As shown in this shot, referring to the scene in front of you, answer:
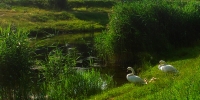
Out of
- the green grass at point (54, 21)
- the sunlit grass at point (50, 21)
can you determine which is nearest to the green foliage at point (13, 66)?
the green grass at point (54, 21)

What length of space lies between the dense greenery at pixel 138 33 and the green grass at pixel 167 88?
1.67 m

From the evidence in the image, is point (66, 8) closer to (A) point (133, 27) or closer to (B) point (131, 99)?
(A) point (133, 27)

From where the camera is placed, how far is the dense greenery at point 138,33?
81.3 ft

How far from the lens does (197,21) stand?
2931 cm

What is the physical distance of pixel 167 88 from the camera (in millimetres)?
13680

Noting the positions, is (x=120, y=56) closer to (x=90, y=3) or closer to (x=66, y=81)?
(x=66, y=81)

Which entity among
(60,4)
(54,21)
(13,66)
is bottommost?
(54,21)

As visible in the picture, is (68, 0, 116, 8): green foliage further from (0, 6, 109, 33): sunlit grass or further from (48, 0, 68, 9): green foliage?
(0, 6, 109, 33): sunlit grass

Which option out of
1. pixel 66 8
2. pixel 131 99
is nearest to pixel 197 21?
pixel 131 99

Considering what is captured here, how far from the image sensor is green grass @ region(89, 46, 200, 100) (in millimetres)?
10481

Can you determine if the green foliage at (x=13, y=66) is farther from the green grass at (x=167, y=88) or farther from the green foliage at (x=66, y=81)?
the green grass at (x=167, y=88)

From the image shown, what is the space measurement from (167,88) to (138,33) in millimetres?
11149

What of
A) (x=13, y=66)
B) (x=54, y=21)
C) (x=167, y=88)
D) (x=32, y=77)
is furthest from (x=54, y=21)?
(x=167, y=88)

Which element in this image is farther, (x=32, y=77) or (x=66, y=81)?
(x=66, y=81)
